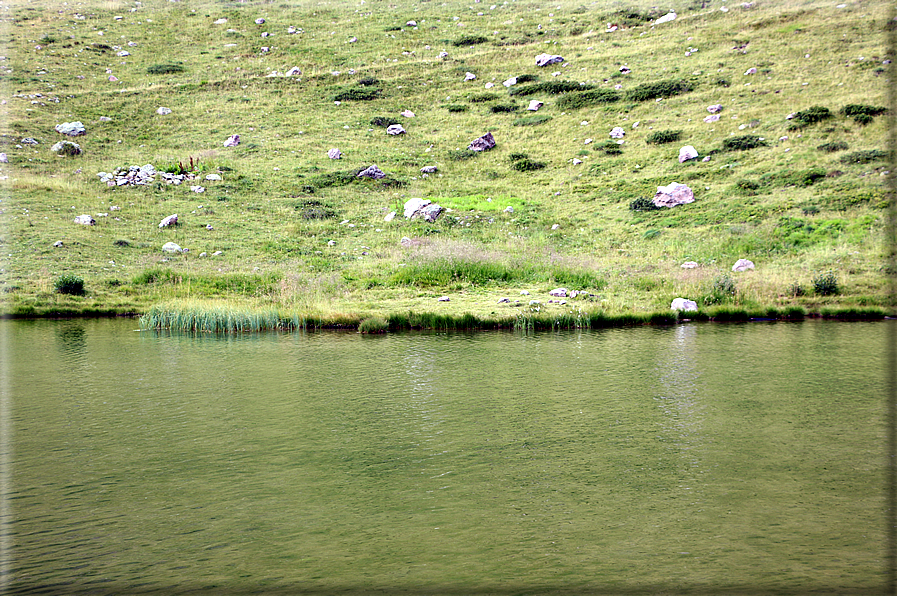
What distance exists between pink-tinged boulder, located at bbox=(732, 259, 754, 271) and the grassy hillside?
32.4 inches

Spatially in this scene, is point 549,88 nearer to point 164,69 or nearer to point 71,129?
point 164,69

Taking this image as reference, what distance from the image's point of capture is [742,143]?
130ft

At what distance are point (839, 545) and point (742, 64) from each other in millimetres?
52083

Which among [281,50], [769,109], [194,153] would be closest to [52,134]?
[194,153]

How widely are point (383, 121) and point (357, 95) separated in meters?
6.27

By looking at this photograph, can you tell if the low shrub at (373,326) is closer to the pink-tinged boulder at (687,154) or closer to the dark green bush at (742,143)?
the pink-tinged boulder at (687,154)

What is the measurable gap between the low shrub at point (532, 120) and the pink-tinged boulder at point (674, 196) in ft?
55.0

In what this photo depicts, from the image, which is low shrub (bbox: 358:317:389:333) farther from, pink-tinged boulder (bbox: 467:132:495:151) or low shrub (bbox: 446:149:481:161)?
pink-tinged boulder (bbox: 467:132:495:151)

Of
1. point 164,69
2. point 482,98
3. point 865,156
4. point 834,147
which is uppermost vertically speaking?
point 164,69

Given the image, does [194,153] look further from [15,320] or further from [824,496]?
[824,496]

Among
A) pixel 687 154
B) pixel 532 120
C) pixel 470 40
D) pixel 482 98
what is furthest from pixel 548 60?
pixel 687 154

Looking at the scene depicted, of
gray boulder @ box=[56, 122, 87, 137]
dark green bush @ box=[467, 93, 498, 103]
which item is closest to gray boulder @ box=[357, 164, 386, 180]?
dark green bush @ box=[467, 93, 498, 103]

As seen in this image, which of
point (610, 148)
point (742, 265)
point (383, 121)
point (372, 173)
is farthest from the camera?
point (383, 121)

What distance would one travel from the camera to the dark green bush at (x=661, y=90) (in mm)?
49625
